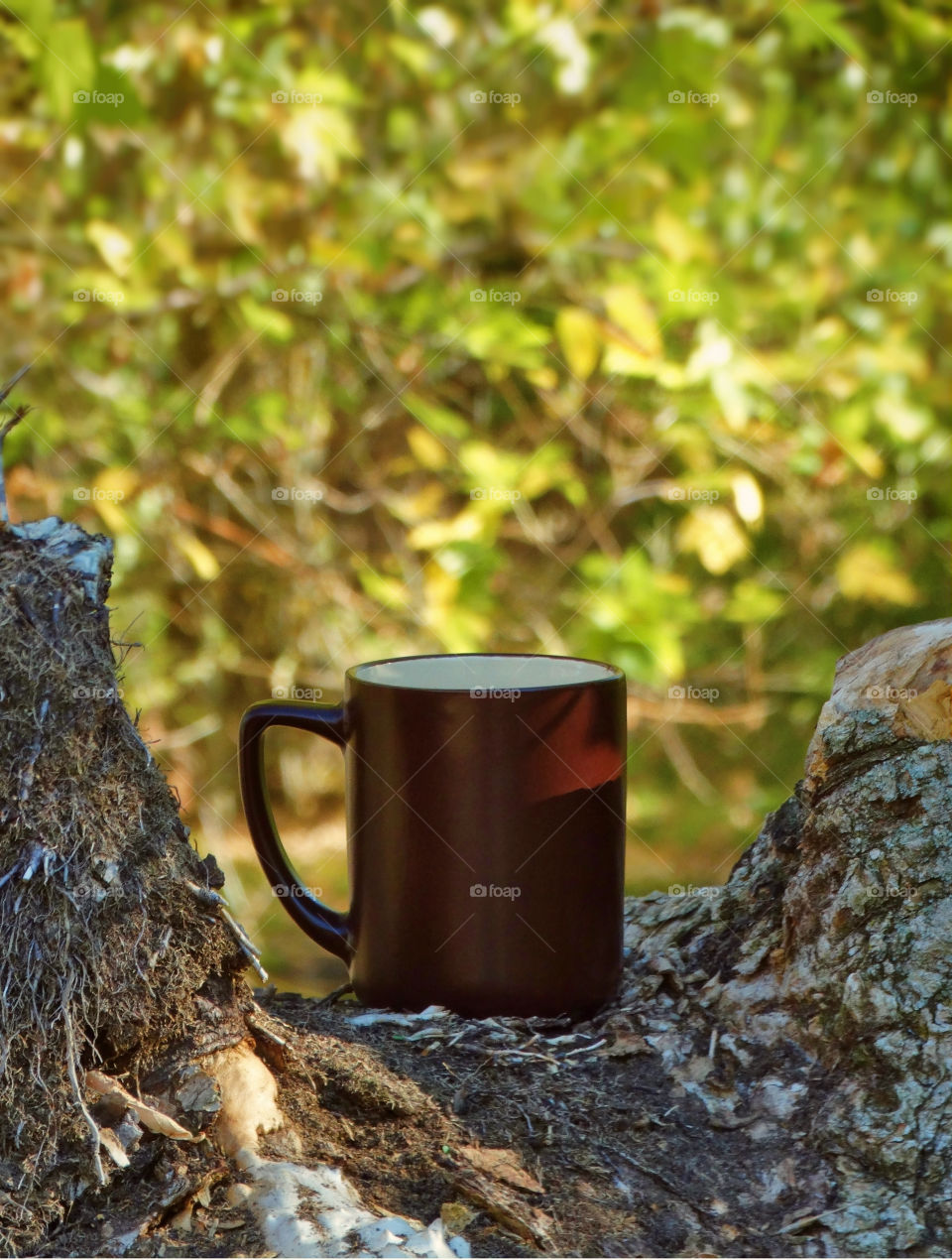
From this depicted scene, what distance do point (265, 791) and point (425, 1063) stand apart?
26 cm

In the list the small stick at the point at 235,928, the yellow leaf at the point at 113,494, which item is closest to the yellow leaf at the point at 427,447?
the yellow leaf at the point at 113,494

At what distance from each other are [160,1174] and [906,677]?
62 cm

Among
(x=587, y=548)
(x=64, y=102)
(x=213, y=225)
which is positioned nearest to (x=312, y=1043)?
(x=64, y=102)

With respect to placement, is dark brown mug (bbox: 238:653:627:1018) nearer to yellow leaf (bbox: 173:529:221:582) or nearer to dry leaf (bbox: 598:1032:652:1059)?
dry leaf (bbox: 598:1032:652:1059)

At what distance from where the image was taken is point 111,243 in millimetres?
2344

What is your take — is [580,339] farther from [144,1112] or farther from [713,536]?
[144,1112]

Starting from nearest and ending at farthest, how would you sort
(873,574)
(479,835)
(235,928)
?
(235,928) < (479,835) < (873,574)

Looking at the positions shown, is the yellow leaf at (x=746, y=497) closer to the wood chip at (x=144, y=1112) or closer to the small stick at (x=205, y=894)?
the small stick at (x=205, y=894)

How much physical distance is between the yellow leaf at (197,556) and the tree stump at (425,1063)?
1.66 metres

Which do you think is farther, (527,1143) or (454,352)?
(454,352)

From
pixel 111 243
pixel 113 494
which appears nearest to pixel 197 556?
pixel 113 494

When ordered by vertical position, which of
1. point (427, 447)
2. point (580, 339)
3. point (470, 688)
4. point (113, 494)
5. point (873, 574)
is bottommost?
point (470, 688)

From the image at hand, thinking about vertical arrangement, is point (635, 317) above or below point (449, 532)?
above

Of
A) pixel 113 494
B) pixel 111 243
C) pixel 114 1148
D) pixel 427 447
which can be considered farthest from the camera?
pixel 427 447
